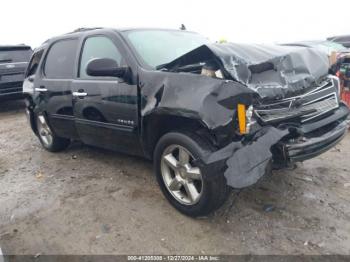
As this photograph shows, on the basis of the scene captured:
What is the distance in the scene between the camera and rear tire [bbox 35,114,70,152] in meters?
5.08

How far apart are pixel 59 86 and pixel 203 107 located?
8.25 ft

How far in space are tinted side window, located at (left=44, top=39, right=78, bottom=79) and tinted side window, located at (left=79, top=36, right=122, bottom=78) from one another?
0.77ft

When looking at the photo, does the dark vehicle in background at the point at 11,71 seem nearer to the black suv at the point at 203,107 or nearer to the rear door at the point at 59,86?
the rear door at the point at 59,86

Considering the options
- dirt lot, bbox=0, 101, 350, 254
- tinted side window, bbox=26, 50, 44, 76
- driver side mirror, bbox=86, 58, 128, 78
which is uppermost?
driver side mirror, bbox=86, 58, 128, 78

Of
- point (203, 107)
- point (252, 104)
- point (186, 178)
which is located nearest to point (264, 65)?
point (252, 104)

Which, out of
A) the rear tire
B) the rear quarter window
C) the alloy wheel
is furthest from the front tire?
the rear quarter window

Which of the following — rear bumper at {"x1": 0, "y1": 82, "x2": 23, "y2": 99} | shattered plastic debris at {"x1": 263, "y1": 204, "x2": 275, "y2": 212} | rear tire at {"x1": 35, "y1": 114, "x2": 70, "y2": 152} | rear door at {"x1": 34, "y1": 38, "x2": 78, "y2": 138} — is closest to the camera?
shattered plastic debris at {"x1": 263, "y1": 204, "x2": 275, "y2": 212}

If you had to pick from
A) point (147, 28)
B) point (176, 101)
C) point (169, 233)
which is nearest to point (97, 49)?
point (147, 28)

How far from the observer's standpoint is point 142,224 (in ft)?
9.98

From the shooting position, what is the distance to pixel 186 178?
301cm

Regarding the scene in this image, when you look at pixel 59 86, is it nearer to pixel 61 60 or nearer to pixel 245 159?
pixel 61 60

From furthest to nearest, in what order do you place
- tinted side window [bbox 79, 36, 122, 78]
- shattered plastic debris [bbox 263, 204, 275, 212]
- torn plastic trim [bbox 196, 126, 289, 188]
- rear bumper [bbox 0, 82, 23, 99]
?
rear bumper [bbox 0, 82, 23, 99] → tinted side window [bbox 79, 36, 122, 78] → shattered plastic debris [bbox 263, 204, 275, 212] → torn plastic trim [bbox 196, 126, 289, 188]

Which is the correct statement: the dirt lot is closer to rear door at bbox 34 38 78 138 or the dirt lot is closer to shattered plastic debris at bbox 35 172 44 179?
shattered plastic debris at bbox 35 172 44 179

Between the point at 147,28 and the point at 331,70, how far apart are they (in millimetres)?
2190
